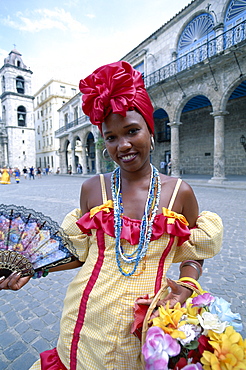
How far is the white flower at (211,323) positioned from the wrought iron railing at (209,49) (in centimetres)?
1411

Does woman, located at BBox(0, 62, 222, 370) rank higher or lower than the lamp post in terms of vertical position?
lower

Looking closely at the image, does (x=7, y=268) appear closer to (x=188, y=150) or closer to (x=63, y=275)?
(x=63, y=275)

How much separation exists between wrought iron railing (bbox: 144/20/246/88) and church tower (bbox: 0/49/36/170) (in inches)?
1266

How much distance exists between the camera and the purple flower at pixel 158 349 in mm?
720

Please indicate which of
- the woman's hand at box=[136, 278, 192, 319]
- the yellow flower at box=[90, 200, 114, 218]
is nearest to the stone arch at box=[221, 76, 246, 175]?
the yellow flower at box=[90, 200, 114, 218]

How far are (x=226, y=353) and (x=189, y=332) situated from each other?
0.44ft

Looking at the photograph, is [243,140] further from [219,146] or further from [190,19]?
[190,19]

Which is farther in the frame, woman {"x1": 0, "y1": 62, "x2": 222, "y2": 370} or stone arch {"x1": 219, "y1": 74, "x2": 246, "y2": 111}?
stone arch {"x1": 219, "y1": 74, "x2": 246, "y2": 111}

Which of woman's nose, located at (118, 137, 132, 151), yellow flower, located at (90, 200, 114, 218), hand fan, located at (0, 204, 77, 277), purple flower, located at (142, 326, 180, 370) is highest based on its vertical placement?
woman's nose, located at (118, 137, 132, 151)

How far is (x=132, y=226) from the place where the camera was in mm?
1117

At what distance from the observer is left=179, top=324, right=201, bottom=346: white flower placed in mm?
780

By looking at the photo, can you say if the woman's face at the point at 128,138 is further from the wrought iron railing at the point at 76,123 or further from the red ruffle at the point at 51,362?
the wrought iron railing at the point at 76,123

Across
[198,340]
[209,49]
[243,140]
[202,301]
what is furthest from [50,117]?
[198,340]

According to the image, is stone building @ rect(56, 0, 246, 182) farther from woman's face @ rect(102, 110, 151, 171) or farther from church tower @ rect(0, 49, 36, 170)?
church tower @ rect(0, 49, 36, 170)
